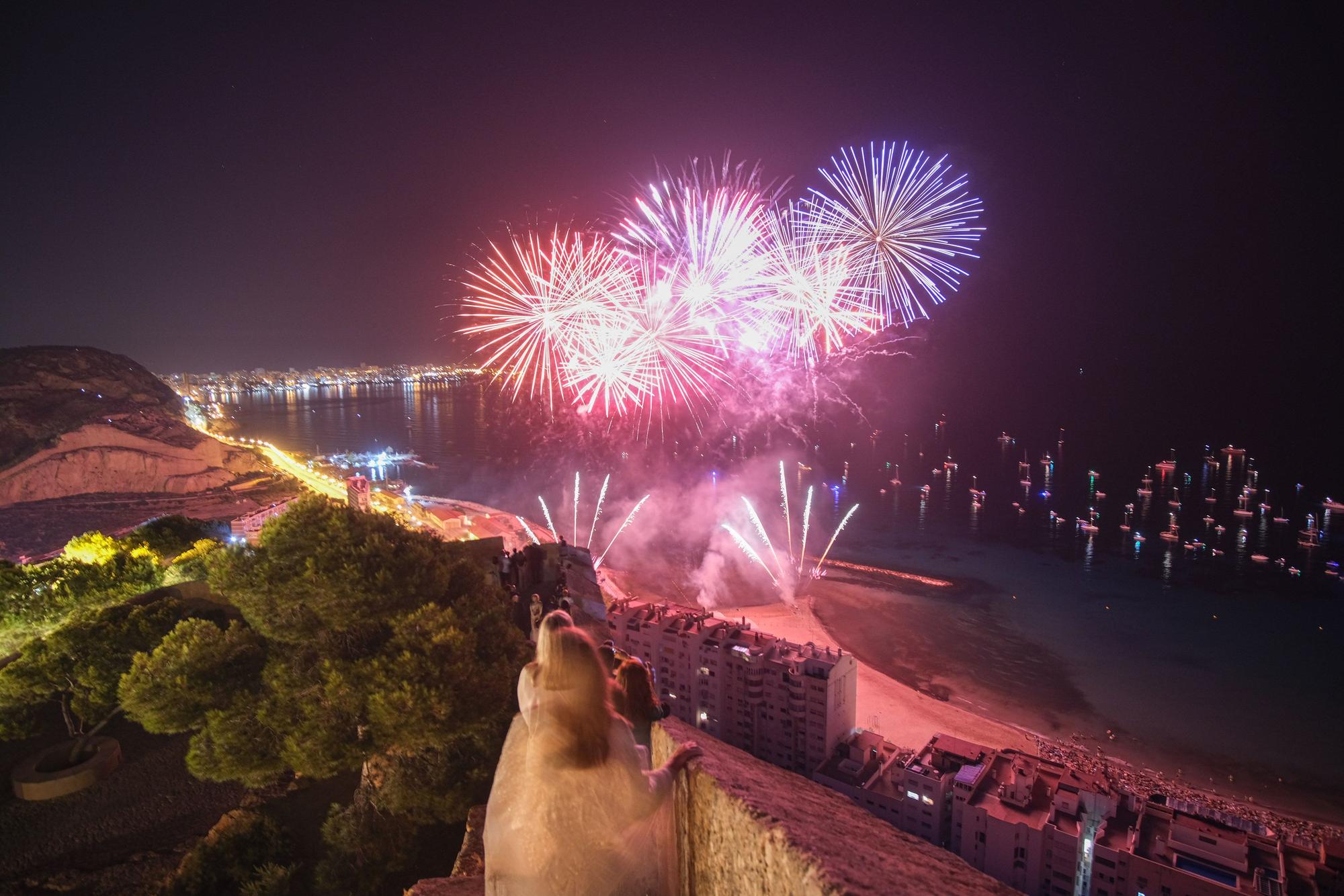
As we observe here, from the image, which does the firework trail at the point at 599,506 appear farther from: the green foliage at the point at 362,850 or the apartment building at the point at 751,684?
the green foliage at the point at 362,850

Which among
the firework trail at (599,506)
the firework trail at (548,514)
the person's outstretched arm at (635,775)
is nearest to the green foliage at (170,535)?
the person's outstretched arm at (635,775)

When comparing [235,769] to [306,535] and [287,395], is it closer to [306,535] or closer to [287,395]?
[306,535]

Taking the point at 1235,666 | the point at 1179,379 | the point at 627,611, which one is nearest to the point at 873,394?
the point at 1179,379

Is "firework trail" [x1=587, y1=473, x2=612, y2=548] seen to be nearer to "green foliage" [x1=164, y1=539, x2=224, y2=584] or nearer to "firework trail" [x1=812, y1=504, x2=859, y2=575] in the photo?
"firework trail" [x1=812, y1=504, x2=859, y2=575]

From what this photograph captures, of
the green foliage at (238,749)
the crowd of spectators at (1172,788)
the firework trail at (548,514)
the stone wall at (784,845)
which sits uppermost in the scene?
the stone wall at (784,845)

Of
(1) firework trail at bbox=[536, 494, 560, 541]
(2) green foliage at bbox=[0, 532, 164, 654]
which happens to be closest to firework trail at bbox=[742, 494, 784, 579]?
(1) firework trail at bbox=[536, 494, 560, 541]

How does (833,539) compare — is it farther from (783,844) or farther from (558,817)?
(558,817)
